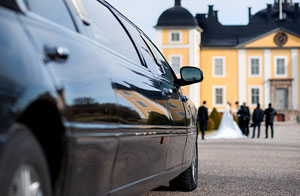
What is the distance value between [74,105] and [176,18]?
2182 inches

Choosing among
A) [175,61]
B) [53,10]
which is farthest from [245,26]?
[53,10]

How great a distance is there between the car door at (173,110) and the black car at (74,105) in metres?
0.45

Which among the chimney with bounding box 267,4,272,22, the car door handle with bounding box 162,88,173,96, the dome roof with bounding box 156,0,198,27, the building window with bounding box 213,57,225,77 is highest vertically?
the chimney with bounding box 267,4,272,22

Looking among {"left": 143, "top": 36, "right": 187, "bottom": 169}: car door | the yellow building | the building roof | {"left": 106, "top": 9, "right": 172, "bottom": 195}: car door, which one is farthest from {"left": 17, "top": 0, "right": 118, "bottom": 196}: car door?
the building roof

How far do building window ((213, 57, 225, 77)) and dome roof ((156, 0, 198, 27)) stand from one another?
4188mm

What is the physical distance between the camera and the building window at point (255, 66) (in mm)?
58225

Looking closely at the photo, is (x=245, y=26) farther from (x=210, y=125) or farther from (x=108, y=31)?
(x=108, y=31)

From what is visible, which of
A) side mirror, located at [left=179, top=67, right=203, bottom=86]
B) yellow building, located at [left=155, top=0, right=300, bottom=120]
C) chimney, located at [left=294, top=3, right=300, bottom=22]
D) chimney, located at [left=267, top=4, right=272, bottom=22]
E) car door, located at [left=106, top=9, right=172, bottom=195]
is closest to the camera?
car door, located at [left=106, top=9, right=172, bottom=195]

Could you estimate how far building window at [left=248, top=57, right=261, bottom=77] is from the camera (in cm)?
5822

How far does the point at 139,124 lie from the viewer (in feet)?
11.2

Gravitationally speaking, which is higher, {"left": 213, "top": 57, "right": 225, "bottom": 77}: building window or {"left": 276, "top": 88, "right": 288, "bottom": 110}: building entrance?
{"left": 213, "top": 57, "right": 225, "bottom": 77}: building window

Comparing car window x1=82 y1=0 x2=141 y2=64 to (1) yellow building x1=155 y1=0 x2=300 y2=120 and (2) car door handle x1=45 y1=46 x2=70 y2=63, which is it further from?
(1) yellow building x1=155 y1=0 x2=300 y2=120

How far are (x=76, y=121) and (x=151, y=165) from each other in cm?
162

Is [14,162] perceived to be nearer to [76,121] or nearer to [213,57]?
[76,121]
